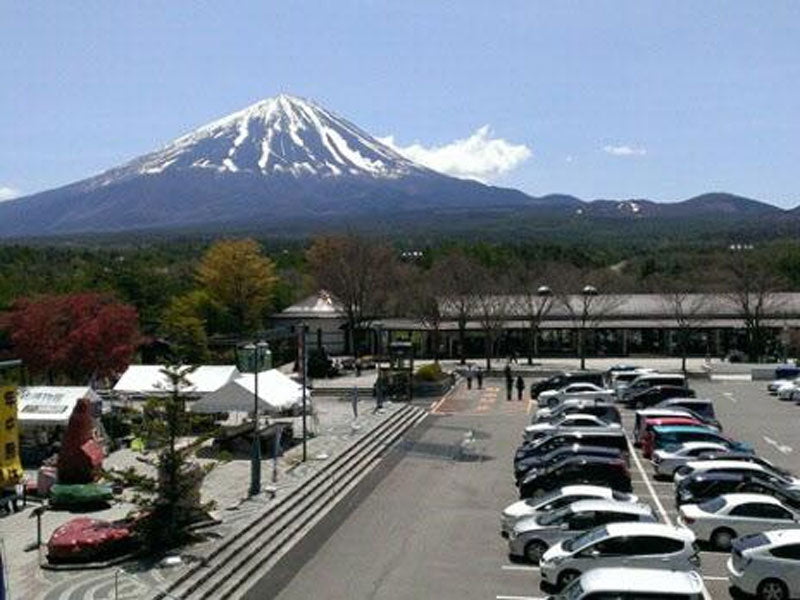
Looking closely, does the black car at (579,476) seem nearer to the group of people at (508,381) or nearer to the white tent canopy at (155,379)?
the white tent canopy at (155,379)

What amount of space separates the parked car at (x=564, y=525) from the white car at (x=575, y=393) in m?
18.7

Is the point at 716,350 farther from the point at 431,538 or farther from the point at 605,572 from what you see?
the point at 605,572

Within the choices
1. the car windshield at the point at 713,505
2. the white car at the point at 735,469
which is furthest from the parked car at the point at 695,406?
the car windshield at the point at 713,505

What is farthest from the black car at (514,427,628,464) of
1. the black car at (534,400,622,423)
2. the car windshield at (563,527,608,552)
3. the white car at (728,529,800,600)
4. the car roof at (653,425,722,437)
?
the white car at (728,529,800,600)

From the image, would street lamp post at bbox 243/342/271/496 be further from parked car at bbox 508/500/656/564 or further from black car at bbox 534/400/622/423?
black car at bbox 534/400/622/423

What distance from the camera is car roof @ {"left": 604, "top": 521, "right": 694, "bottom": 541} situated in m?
16.7

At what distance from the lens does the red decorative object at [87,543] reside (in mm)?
18128

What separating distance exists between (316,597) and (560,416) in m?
16.7

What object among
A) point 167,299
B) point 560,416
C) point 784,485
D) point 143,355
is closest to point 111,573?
point 784,485

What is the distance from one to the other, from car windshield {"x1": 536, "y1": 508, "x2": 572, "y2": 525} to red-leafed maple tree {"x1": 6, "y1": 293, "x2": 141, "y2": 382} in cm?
2423

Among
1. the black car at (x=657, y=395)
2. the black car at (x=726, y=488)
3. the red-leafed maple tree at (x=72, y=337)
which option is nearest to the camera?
the black car at (x=726, y=488)

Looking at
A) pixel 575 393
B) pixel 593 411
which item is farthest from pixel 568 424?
pixel 575 393

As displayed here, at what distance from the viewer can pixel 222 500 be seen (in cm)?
2344

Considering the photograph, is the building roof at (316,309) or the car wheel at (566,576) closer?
the car wheel at (566,576)
